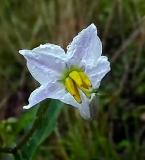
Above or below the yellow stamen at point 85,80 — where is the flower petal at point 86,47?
above

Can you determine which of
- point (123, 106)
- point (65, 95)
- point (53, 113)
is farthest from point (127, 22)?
point (65, 95)

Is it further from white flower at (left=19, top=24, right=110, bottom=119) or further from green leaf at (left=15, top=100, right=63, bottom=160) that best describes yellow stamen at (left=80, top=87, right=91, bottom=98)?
green leaf at (left=15, top=100, right=63, bottom=160)

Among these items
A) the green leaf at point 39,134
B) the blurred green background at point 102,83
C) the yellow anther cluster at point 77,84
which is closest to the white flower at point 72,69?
the yellow anther cluster at point 77,84

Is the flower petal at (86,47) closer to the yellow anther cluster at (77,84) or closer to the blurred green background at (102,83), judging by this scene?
the yellow anther cluster at (77,84)

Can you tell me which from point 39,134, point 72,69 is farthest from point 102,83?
point 72,69

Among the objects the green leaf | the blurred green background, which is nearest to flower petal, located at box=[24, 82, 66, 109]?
the green leaf

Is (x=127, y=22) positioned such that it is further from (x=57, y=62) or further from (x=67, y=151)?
(x=57, y=62)

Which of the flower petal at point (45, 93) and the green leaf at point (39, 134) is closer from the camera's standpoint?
the flower petal at point (45, 93)
